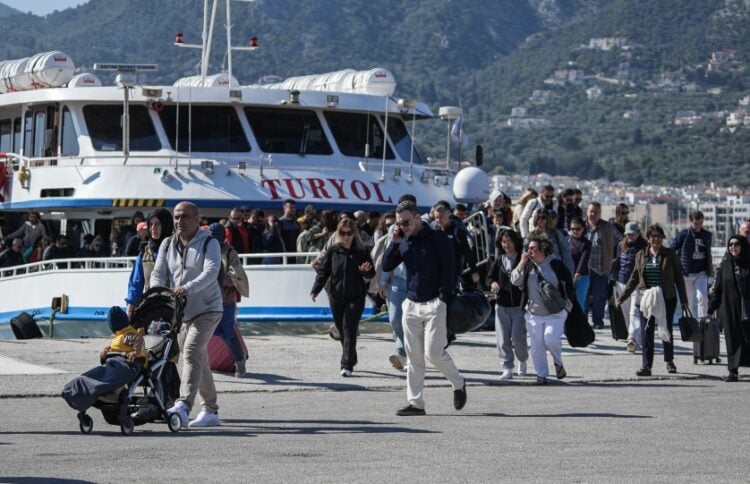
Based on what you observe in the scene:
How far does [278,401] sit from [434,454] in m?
3.78

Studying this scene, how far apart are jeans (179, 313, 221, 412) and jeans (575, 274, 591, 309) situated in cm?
930

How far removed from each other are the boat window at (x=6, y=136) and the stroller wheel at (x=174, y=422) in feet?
48.4

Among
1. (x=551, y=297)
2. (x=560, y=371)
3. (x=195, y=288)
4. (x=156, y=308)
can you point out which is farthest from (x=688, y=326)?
(x=156, y=308)

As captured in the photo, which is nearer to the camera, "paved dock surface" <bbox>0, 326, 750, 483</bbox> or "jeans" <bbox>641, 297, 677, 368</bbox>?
"paved dock surface" <bbox>0, 326, 750, 483</bbox>

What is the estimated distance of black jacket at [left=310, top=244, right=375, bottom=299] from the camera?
16.0 m

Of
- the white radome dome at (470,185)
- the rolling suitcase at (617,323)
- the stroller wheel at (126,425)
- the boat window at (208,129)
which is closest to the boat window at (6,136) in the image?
the boat window at (208,129)

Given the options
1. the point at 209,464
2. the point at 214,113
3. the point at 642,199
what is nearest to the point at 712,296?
the point at 209,464

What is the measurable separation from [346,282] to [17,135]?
11.0 meters

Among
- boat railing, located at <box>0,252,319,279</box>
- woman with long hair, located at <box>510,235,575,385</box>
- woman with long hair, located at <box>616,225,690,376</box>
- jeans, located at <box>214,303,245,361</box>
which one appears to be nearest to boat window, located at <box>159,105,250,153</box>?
boat railing, located at <box>0,252,319,279</box>

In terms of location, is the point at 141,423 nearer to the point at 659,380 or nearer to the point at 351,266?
the point at 351,266

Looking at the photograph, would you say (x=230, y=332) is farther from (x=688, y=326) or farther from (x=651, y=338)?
(x=688, y=326)

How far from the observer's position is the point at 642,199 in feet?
578

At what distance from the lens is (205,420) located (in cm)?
1209

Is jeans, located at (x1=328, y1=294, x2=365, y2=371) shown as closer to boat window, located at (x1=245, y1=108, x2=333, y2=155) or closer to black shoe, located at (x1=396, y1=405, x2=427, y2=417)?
black shoe, located at (x1=396, y1=405, x2=427, y2=417)
